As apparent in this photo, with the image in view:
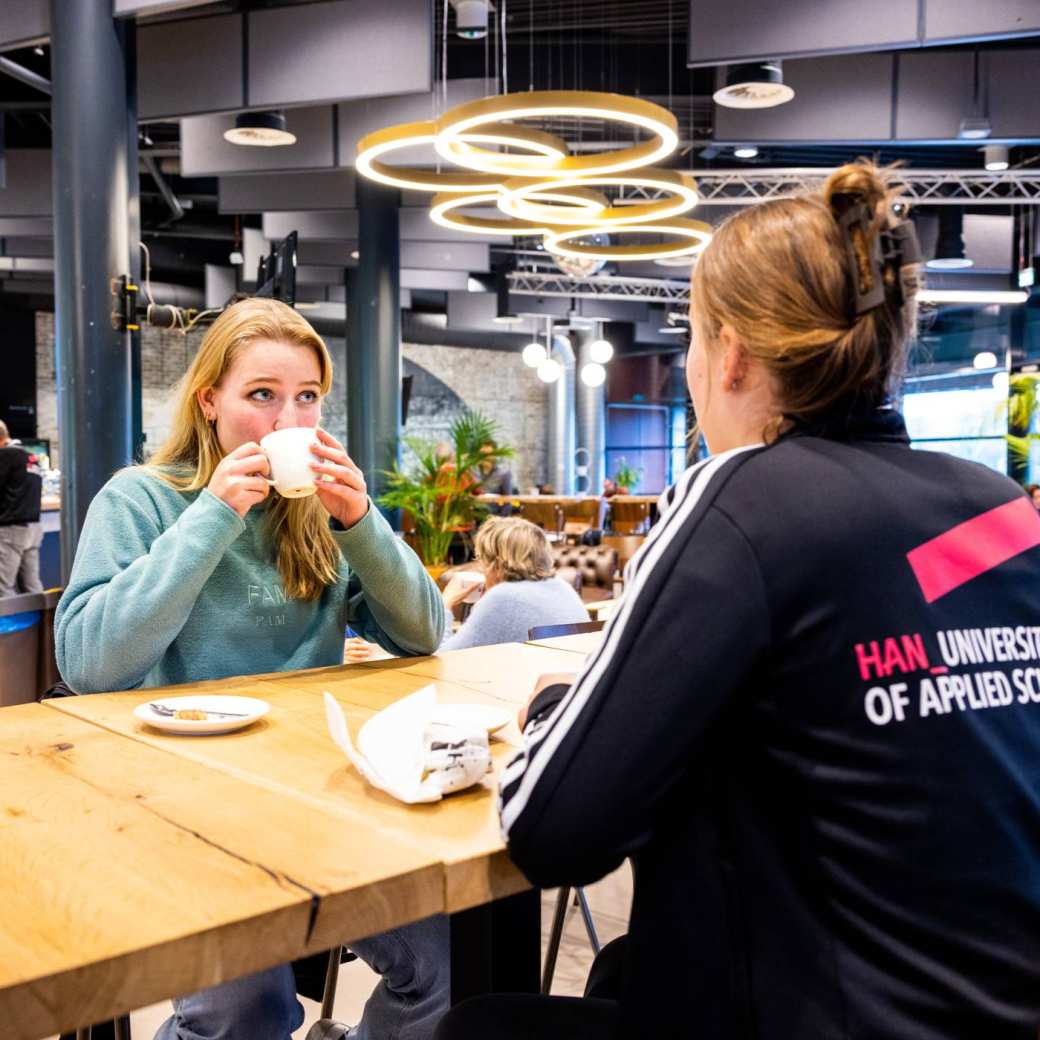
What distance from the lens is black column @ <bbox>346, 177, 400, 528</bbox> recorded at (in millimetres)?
9531

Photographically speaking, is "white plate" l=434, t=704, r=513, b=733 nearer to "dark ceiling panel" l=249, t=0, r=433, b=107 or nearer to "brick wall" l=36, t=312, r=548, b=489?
"dark ceiling panel" l=249, t=0, r=433, b=107

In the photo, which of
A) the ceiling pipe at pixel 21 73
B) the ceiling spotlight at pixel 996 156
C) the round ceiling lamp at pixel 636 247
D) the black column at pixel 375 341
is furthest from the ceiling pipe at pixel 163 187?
the ceiling spotlight at pixel 996 156

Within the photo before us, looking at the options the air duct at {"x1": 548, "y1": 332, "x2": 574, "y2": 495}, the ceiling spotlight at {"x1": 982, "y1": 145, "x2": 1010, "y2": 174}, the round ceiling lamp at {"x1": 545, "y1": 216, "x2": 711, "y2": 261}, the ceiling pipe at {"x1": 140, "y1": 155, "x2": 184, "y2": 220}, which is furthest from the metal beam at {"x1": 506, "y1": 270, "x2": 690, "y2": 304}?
the round ceiling lamp at {"x1": 545, "y1": 216, "x2": 711, "y2": 261}

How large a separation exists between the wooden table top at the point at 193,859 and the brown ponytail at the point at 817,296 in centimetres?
50

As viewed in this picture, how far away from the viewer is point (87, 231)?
465 centimetres

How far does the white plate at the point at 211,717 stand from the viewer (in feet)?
4.08

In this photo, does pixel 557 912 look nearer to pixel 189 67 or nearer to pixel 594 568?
pixel 594 568

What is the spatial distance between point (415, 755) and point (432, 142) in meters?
4.91

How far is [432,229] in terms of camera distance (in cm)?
1123

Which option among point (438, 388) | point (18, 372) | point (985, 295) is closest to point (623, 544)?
point (985, 295)

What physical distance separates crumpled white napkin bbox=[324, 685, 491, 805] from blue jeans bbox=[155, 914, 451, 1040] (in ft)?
1.55

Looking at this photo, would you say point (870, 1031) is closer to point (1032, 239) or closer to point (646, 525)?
point (1032, 239)

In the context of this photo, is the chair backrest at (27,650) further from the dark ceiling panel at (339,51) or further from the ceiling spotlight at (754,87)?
the ceiling spotlight at (754,87)

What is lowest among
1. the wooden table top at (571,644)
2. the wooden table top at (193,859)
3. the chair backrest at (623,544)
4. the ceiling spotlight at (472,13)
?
the chair backrest at (623,544)
